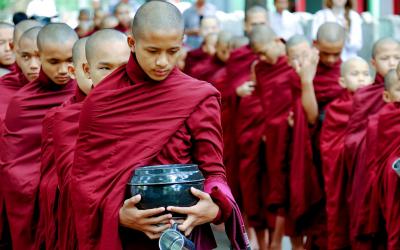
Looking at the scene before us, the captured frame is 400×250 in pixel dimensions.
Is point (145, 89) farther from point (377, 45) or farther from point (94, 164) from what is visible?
point (377, 45)

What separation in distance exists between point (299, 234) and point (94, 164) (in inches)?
221

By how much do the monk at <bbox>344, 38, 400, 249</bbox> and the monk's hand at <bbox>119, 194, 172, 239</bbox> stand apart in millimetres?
3982

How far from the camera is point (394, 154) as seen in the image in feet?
27.4

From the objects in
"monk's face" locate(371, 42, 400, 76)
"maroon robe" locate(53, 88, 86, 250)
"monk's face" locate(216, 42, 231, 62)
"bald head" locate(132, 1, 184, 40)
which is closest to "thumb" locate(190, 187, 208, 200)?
"bald head" locate(132, 1, 184, 40)

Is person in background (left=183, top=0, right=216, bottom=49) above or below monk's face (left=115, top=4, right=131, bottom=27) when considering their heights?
below

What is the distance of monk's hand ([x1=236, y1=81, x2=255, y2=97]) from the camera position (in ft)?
39.5

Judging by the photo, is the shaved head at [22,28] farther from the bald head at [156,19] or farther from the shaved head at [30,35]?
the bald head at [156,19]

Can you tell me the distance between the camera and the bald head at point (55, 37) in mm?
7340

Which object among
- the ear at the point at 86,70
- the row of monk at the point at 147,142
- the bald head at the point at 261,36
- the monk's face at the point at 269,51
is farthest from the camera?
the bald head at the point at 261,36

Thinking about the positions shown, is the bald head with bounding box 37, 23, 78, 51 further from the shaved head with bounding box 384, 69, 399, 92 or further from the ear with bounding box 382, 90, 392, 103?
the ear with bounding box 382, 90, 392, 103

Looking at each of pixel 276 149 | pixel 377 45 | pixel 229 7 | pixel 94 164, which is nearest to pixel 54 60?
pixel 94 164

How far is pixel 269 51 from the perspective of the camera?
11742 millimetres

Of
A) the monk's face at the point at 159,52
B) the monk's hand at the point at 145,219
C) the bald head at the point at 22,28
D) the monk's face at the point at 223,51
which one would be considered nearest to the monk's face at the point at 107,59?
the monk's face at the point at 159,52

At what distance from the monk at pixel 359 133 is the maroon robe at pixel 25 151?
8.10 feet
